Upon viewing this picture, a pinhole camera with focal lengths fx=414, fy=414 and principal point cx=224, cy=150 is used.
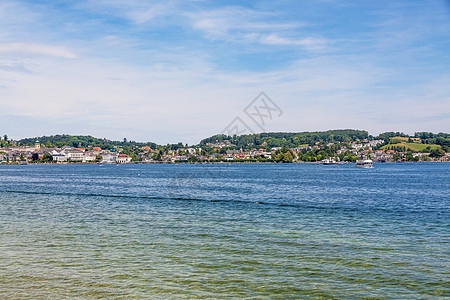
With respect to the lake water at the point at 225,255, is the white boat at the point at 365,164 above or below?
above

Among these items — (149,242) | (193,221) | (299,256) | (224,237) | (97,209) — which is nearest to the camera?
(299,256)

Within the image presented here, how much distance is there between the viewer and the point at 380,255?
18422 millimetres

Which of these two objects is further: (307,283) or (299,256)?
(299,256)

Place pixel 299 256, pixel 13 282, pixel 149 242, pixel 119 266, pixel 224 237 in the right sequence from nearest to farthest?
pixel 13 282, pixel 119 266, pixel 299 256, pixel 149 242, pixel 224 237

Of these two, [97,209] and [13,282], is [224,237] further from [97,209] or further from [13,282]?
[97,209]

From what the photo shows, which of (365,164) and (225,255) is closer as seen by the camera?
(225,255)

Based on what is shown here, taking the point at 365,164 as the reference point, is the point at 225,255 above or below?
below

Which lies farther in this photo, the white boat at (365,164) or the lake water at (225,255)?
the white boat at (365,164)

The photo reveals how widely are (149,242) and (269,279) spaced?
326 inches

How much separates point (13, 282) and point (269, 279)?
358 inches

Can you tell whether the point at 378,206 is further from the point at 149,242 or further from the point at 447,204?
the point at 149,242

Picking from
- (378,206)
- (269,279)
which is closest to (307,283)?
(269,279)

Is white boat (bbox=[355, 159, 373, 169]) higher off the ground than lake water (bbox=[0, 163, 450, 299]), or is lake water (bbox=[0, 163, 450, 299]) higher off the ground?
white boat (bbox=[355, 159, 373, 169])

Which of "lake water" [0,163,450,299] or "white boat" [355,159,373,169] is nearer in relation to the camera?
"lake water" [0,163,450,299]
